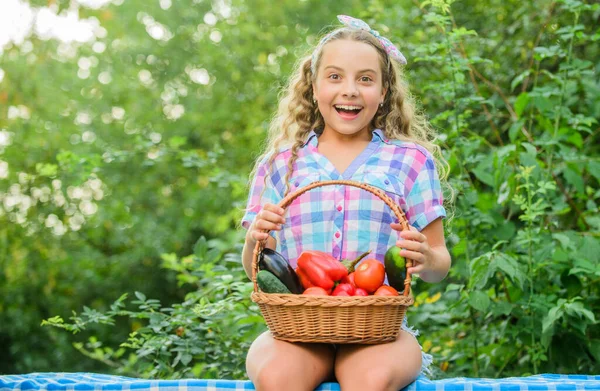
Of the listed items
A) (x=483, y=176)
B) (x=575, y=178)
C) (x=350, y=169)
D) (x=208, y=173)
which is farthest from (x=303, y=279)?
(x=208, y=173)

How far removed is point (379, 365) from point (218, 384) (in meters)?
0.50

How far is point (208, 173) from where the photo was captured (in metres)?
6.31

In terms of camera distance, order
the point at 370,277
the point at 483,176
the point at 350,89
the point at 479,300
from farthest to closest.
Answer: the point at 483,176, the point at 479,300, the point at 350,89, the point at 370,277

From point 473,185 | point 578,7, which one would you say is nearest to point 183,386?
point 473,185

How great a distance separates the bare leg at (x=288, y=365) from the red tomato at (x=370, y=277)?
0.25 metres

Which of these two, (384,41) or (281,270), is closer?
(281,270)

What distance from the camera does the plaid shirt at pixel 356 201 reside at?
2.38 metres

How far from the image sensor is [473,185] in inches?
130

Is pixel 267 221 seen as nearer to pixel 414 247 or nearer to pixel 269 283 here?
pixel 269 283

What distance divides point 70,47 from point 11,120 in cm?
128

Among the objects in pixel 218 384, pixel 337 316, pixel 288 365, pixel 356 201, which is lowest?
pixel 218 384

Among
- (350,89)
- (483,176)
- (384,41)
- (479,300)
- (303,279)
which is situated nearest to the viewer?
(303,279)

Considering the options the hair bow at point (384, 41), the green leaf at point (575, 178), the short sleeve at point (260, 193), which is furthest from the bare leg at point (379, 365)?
the green leaf at point (575, 178)

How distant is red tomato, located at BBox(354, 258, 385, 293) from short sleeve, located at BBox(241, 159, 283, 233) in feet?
1.85
